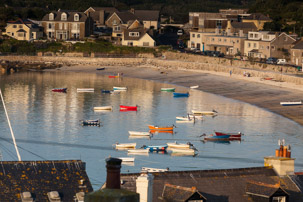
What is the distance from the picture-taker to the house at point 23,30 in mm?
110312

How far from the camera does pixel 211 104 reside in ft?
215

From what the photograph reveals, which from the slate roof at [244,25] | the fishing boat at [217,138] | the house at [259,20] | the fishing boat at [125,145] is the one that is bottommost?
the fishing boat at [217,138]

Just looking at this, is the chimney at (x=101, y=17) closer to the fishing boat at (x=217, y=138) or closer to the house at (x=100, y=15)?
the house at (x=100, y=15)

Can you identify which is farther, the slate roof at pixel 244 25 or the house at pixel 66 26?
the house at pixel 66 26

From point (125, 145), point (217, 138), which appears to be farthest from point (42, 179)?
point (217, 138)

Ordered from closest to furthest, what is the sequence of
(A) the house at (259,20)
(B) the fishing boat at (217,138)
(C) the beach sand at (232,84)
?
(B) the fishing boat at (217,138)
(C) the beach sand at (232,84)
(A) the house at (259,20)

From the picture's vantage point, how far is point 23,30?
11056 centimetres

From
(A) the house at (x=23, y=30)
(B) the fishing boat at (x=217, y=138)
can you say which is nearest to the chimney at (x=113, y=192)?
(B) the fishing boat at (x=217, y=138)

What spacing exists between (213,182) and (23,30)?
9728cm

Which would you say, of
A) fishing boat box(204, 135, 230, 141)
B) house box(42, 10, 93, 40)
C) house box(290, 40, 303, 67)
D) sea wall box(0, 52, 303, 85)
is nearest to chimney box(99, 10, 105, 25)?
house box(42, 10, 93, 40)

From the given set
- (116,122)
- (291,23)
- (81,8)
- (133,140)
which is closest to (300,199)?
Result: (133,140)

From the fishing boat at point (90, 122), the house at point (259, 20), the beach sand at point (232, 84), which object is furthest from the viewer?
the house at point (259, 20)

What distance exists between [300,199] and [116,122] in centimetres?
3850

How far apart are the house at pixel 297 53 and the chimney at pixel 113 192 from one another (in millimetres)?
78516
